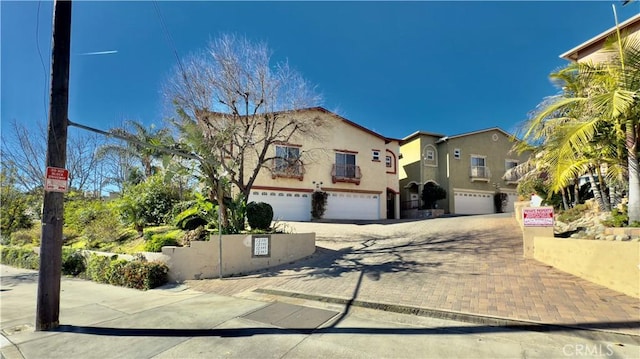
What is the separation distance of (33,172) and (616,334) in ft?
88.4

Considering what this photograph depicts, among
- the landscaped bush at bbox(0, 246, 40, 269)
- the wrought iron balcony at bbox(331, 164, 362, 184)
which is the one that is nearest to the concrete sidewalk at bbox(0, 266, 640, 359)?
the landscaped bush at bbox(0, 246, 40, 269)

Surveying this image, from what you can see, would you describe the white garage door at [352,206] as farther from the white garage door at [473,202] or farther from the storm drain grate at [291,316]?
the storm drain grate at [291,316]

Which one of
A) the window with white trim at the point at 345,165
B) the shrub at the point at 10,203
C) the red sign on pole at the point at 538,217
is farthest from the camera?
the window with white trim at the point at 345,165

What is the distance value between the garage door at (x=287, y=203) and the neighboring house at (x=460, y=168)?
37.0 ft

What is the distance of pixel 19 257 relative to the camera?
1544 centimetres

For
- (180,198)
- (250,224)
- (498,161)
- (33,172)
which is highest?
(498,161)

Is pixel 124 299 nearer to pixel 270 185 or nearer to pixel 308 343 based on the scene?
pixel 308 343

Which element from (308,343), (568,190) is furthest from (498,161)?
(308,343)

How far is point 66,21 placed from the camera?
605 cm

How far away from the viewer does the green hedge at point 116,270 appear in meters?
9.24

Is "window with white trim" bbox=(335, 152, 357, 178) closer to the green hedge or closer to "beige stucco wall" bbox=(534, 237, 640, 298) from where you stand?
the green hedge

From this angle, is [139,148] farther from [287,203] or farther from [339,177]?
[339,177]

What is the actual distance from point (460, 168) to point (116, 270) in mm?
27438

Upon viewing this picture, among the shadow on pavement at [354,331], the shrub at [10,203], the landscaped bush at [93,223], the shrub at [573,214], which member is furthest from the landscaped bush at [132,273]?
the shrub at [10,203]
